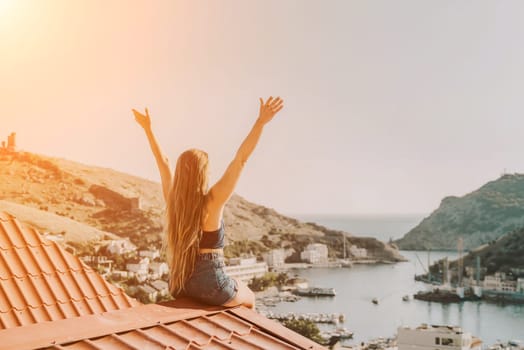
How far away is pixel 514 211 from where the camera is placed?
9.98 metres

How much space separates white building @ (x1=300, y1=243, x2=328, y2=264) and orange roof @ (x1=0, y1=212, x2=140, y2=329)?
7797 millimetres

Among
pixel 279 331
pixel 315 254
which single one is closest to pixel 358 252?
Answer: pixel 315 254

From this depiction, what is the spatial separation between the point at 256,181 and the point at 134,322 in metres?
6.99

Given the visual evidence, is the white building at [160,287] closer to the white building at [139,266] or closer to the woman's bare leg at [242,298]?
the white building at [139,266]

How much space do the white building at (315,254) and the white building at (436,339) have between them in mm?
1500

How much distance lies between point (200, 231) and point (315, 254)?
27.3 ft

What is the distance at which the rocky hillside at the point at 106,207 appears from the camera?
293 inches

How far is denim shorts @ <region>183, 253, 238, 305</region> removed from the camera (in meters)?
1.61

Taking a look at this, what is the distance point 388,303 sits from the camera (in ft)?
31.9

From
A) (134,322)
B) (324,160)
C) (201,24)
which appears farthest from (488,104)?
(134,322)

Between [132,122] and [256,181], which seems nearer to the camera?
[132,122]

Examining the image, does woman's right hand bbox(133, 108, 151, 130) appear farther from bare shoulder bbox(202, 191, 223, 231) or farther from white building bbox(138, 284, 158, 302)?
white building bbox(138, 284, 158, 302)

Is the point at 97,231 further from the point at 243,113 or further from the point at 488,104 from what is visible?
the point at 488,104

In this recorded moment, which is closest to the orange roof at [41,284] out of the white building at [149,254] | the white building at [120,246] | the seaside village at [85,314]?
the seaside village at [85,314]
